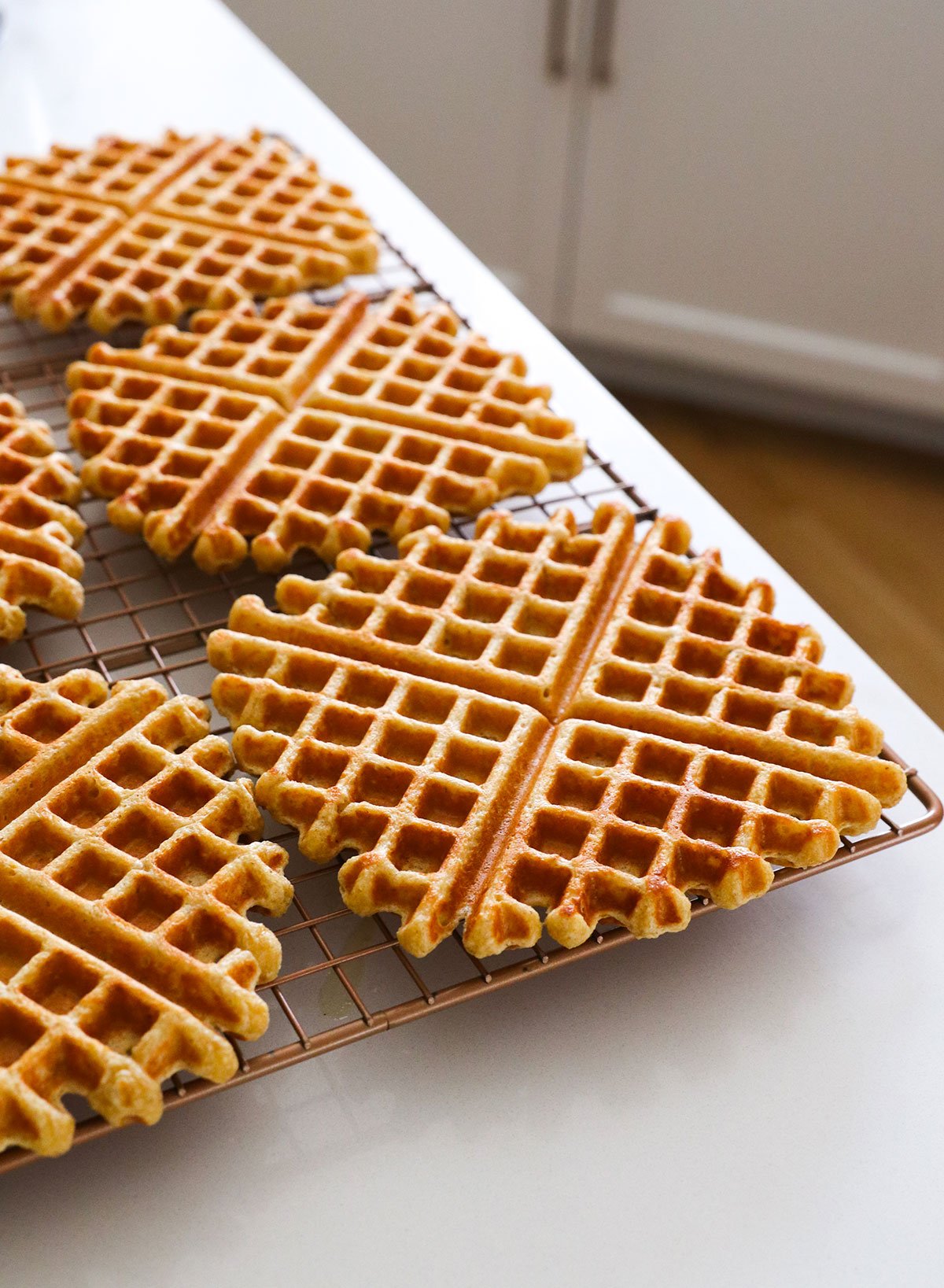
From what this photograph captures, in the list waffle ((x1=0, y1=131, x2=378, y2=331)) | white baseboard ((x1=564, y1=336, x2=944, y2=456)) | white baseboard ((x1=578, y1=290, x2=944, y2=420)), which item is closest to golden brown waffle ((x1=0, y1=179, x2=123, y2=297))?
waffle ((x1=0, y1=131, x2=378, y2=331))

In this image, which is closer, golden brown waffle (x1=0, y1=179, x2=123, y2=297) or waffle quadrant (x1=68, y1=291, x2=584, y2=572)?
waffle quadrant (x1=68, y1=291, x2=584, y2=572)

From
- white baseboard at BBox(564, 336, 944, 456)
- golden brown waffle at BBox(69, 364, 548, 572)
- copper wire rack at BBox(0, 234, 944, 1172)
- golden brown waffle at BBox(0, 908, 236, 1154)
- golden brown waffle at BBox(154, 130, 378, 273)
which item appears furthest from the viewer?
white baseboard at BBox(564, 336, 944, 456)

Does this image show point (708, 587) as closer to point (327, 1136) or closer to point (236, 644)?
point (236, 644)

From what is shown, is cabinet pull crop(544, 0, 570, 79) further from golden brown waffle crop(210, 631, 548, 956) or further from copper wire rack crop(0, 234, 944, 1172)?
golden brown waffle crop(210, 631, 548, 956)

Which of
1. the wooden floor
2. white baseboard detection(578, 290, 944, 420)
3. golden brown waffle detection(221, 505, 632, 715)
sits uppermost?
golden brown waffle detection(221, 505, 632, 715)

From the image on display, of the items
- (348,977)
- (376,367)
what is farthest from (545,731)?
(376,367)

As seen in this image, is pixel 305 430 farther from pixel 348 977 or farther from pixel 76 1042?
pixel 76 1042

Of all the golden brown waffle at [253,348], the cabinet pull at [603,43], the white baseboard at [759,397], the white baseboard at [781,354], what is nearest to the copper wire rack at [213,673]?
the golden brown waffle at [253,348]
